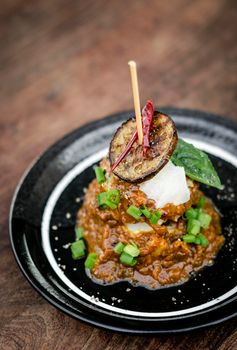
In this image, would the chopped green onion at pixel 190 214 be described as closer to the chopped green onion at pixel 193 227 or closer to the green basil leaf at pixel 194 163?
the chopped green onion at pixel 193 227

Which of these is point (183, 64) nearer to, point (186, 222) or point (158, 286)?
point (186, 222)

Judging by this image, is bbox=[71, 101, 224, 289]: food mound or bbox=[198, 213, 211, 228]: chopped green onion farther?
bbox=[198, 213, 211, 228]: chopped green onion

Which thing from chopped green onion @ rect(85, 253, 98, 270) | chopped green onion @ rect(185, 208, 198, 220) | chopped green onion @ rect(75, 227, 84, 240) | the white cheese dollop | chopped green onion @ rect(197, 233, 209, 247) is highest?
the white cheese dollop

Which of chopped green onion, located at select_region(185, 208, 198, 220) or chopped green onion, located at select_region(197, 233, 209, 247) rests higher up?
chopped green onion, located at select_region(185, 208, 198, 220)

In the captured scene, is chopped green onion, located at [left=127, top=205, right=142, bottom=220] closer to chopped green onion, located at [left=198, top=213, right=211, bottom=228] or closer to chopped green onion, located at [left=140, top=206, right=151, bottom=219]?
chopped green onion, located at [left=140, top=206, right=151, bottom=219]

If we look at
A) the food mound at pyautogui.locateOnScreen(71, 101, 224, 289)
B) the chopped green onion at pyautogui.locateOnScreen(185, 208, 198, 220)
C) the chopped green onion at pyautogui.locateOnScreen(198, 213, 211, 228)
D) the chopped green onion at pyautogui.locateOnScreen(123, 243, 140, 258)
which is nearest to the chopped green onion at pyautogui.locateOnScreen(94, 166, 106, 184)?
the food mound at pyautogui.locateOnScreen(71, 101, 224, 289)

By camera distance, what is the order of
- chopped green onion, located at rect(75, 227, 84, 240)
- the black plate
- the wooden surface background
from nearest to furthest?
1. the black plate
2. chopped green onion, located at rect(75, 227, 84, 240)
3. the wooden surface background
